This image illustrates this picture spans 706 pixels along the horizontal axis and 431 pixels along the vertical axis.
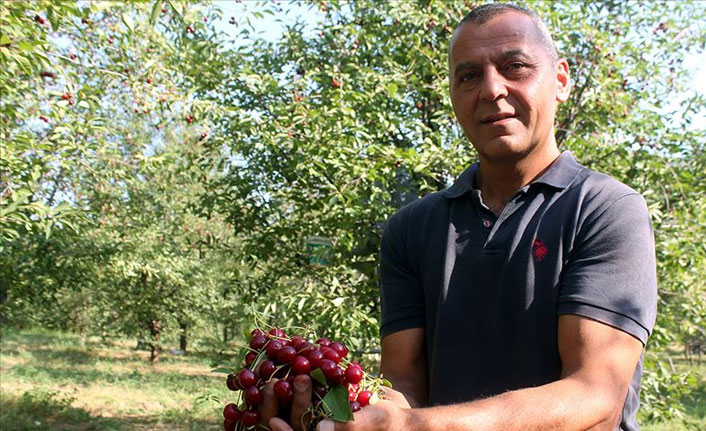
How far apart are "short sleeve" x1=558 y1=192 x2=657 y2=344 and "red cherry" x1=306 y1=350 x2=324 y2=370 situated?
58cm

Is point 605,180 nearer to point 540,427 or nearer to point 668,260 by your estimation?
point 540,427

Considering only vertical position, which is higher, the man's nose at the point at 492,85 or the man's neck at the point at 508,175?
the man's nose at the point at 492,85

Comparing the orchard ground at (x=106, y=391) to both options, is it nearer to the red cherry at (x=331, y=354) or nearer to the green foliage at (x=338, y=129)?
the green foliage at (x=338, y=129)

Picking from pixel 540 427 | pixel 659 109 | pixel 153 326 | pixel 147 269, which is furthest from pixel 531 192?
pixel 153 326

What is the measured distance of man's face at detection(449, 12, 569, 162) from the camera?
1.77 meters

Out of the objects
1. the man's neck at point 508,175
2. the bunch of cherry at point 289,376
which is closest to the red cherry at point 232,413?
the bunch of cherry at point 289,376

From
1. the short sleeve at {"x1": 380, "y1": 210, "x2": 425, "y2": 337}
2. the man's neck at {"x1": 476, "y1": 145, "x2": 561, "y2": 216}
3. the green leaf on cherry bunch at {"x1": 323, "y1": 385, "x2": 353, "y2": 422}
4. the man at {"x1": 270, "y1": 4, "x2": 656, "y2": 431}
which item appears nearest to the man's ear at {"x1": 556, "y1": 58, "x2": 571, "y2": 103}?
the man at {"x1": 270, "y1": 4, "x2": 656, "y2": 431}

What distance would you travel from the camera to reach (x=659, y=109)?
6.14m

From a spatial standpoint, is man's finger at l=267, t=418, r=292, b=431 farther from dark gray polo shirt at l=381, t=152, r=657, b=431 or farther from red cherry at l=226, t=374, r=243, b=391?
dark gray polo shirt at l=381, t=152, r=657, b=431

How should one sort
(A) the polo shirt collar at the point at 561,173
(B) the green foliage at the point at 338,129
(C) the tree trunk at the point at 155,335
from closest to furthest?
(A) the polo shirt collar at the point at 561,173 → (B) the green foliage at the point at 338,129 → (C) the tree trunk at the point at 155,335

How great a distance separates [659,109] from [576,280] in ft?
17.4

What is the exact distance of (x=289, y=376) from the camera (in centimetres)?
137

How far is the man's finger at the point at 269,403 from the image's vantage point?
1328 millimetres

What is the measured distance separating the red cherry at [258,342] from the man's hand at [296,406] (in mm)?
160
